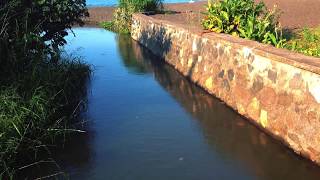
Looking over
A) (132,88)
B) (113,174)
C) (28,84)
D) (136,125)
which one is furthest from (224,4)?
(113,174)

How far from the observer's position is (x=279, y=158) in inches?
272

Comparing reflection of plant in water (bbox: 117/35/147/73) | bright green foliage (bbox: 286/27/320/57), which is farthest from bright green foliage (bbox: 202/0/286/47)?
reflection of plant in water (bbox: 117/35/147/73)

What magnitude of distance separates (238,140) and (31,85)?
319 cm

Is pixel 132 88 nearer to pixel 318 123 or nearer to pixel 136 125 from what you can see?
pixel 136 125

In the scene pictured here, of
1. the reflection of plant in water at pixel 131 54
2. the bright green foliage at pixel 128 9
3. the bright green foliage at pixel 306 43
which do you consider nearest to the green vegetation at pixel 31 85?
the bright green foliage at pixel 306 43

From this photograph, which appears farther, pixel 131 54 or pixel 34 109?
pixel 131 54

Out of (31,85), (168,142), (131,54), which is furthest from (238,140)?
(131,54)

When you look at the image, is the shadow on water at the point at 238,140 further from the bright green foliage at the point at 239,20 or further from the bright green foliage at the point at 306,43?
the bright green foliage at the point at 306,43

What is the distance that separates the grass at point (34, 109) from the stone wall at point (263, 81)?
2787 millimetres

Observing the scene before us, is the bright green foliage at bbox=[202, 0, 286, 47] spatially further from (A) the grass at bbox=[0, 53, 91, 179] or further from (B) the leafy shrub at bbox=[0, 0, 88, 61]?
(A) the grass at bbox=[0, 53, 91, 179]

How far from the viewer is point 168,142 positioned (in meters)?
7.58

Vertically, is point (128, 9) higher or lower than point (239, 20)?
lower

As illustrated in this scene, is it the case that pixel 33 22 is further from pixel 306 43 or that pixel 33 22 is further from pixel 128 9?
pixel 128 9

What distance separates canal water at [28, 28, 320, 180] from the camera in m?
6.47
